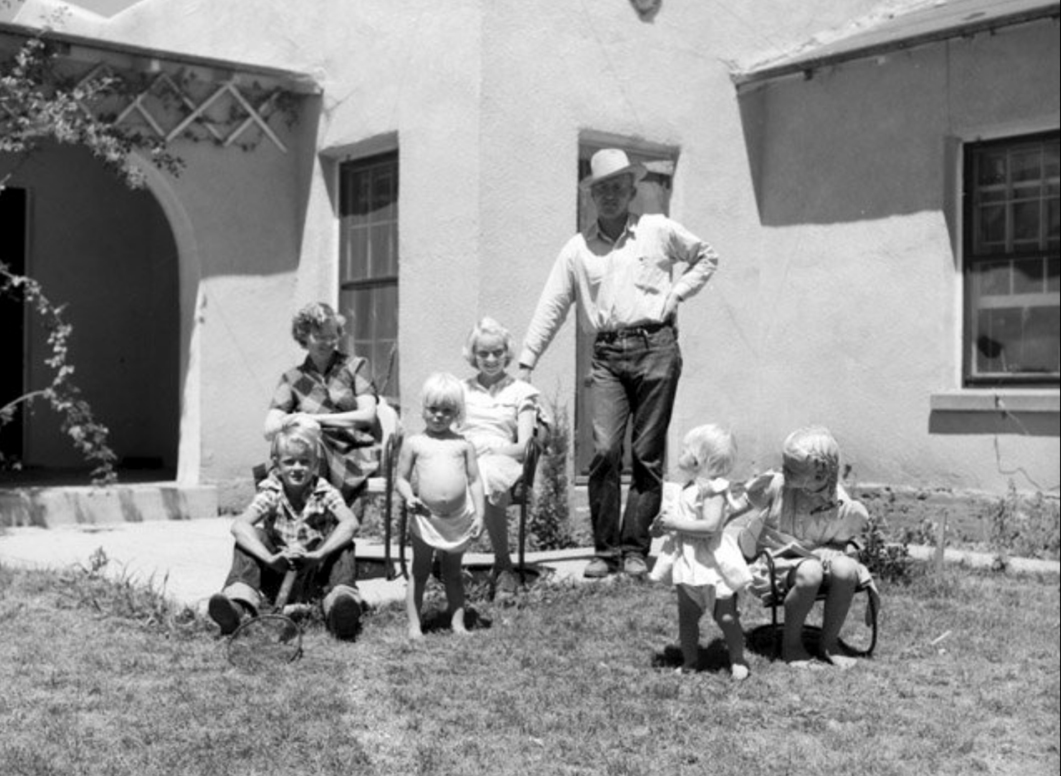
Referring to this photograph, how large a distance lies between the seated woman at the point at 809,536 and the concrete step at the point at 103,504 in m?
5.50

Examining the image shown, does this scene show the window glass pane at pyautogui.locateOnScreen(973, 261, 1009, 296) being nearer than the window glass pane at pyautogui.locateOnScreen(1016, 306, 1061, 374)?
No

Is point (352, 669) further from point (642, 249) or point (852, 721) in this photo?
point (642, 249)

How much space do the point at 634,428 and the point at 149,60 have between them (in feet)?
14.6

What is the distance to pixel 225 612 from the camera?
5.46 metres

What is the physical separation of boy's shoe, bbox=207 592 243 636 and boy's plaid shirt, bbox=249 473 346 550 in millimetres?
389

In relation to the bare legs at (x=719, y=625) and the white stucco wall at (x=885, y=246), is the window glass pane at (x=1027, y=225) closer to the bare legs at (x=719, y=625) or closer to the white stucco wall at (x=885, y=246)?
the white stucco wall at (x=885, y=246)

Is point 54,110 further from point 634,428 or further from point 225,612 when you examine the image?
point 225,612

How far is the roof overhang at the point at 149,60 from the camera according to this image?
8.95 m

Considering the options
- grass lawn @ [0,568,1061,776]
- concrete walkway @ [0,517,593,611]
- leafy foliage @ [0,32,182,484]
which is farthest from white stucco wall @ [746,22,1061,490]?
leafy foliage @ [0,32,182,484]

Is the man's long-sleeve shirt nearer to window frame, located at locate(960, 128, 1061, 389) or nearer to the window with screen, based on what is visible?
window frame, located at locate(960, 128, 1061, 389)

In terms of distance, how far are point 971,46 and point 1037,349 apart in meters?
1.90

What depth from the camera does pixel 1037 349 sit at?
28.3 ft

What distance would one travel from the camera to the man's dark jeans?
6.91m

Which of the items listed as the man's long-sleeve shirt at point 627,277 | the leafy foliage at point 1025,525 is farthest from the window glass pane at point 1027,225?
the man's long-sleeve shirt at point 627,277
